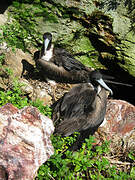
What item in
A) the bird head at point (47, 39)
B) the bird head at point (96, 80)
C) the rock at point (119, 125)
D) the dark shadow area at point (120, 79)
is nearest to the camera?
the rock at point (119, 125)

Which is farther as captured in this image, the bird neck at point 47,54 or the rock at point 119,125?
the bird neck at point 47,54

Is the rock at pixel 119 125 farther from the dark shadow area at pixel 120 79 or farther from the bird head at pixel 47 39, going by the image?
the bird head at pixel 47 39

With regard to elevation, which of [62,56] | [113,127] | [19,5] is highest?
[19,5]

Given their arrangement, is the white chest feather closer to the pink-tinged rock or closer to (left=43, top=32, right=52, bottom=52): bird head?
(left=43, top=32, right=52, bottom=52): bird head

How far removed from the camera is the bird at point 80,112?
3.29 meters

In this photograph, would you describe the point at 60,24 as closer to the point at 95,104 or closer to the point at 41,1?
the point at 41,1

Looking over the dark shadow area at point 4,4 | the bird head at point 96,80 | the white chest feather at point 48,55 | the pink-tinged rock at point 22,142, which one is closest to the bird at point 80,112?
the bird head at point 96,80

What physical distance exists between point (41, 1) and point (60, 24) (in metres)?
0.45

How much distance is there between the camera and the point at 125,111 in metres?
3.92

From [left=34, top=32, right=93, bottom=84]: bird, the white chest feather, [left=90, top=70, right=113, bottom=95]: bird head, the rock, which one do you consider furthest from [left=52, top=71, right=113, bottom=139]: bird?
the white chest feather

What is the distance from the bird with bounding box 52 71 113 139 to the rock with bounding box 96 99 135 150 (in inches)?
11.1

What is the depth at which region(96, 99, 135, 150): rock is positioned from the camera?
11.9 feet

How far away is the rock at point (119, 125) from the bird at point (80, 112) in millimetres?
282

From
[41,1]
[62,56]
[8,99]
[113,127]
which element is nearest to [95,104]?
[113,127]
